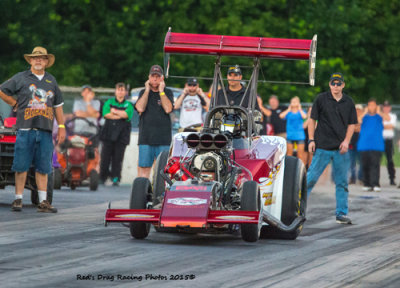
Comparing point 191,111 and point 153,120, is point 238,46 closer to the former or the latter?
point 153,120

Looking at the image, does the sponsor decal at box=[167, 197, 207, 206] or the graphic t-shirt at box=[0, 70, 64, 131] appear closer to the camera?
the sponsor decal at box=[167, 197, 207, 206]

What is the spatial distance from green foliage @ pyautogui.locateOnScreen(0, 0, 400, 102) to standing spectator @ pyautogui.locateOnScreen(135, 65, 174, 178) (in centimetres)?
2028

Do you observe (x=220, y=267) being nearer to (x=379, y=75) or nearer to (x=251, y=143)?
(x=251, y=143)

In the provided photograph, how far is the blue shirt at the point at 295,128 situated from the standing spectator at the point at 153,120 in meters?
Result: 7.48

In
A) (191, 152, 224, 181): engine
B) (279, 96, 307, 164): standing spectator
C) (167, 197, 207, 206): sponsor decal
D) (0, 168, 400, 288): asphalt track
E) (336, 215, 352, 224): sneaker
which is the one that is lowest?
(0, 168, 400, 288): asphalt track

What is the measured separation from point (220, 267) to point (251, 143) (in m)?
2.93

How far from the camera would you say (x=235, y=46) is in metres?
12.0

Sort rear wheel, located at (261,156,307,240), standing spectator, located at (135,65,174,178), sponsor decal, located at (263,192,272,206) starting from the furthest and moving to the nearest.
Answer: standing spectator, located at (135,65,174,178), rear wheel, located at (261,156,307,240), sponsor decal, located at (263,192,272,206)

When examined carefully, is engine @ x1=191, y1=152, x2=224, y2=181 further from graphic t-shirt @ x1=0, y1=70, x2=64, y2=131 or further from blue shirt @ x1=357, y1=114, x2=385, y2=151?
blue shirt @ x1=357, y1=114, x2=385, y2=151

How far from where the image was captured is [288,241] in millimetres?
11203

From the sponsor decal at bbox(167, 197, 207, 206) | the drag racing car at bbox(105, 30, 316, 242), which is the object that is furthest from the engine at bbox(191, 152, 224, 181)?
the sponsor decal at bbox(167, 197, 207, 206)

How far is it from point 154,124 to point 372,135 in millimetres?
9078

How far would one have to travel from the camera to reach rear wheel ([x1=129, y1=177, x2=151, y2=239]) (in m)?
10.7

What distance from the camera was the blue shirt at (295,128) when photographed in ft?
73.4
